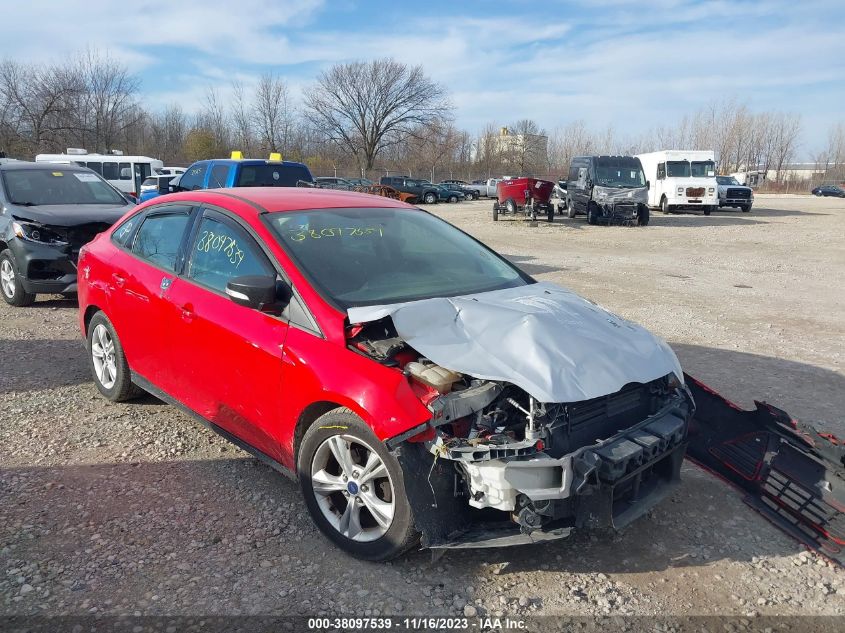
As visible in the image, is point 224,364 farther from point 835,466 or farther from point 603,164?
point 603,164

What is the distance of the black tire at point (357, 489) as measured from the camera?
2.79 meters

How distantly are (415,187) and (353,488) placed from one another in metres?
37.5

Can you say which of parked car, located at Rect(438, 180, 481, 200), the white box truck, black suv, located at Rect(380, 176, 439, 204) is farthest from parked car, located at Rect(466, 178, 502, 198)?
the white box truck

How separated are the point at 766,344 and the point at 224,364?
5832mm

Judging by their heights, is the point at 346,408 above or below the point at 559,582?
above

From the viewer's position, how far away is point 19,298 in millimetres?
7930

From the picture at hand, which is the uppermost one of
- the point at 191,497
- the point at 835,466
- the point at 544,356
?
the point at 544,356

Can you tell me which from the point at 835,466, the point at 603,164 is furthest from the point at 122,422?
the point at 603,164

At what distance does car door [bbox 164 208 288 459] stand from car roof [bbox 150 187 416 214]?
159mm

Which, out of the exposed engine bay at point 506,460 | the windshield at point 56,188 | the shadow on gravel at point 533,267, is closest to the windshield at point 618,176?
the shadow on gravel at point 533,267

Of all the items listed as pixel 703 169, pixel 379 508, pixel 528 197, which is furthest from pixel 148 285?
pixel 703 169

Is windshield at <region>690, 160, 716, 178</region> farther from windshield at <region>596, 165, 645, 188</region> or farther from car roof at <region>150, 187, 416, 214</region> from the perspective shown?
car roof at <region>150, 187, 416, 214</region>

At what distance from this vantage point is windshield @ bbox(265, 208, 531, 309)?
342 centimetres

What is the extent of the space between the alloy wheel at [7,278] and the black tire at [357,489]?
657 centimetres
